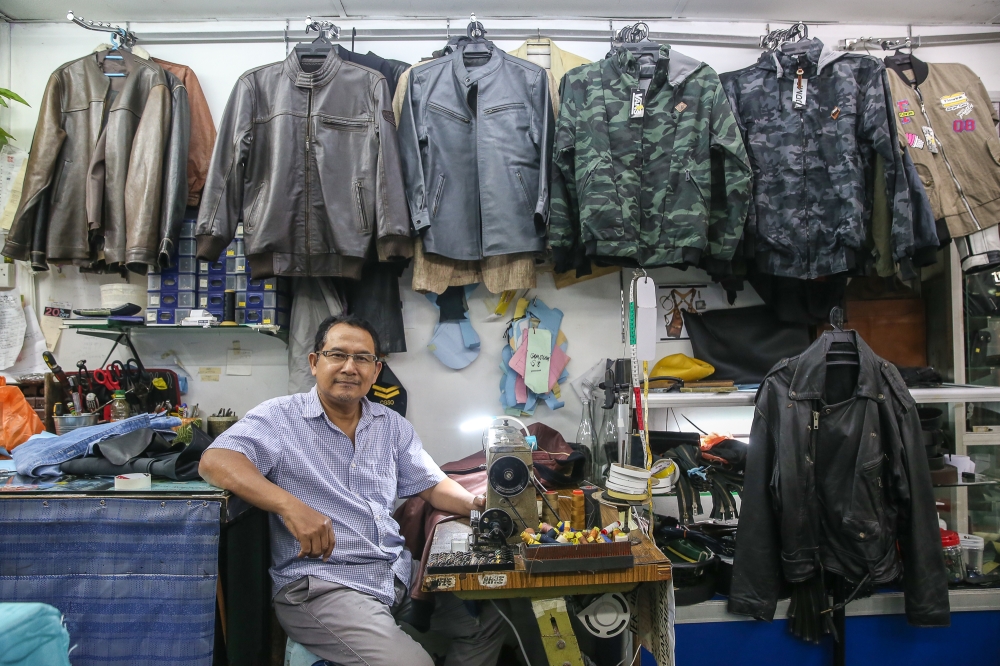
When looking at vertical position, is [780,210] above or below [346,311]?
above

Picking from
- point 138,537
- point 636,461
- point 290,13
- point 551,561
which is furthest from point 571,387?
point 290,13

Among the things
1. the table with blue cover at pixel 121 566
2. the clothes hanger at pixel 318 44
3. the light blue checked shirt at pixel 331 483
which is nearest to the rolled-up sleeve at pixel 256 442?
the light blue checked shirt at pixel 331 483

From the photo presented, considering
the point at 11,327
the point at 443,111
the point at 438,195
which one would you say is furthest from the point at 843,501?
the point at 11,327

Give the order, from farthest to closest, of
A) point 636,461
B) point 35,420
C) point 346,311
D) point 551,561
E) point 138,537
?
point 346,311 < point 35,420 < point 636,461 < point 138,537 < point 551,561

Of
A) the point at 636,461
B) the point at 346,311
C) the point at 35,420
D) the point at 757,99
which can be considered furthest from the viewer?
the point at 346,311

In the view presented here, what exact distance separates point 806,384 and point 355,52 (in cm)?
277

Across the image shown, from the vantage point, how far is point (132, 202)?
2.63m

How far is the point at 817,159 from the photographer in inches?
99.8

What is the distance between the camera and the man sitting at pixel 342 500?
67.9 inches

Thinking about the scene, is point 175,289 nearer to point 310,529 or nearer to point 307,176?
point 307,176

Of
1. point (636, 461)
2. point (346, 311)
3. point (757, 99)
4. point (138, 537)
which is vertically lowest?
point (138, 537)

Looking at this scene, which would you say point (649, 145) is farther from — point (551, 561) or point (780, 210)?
point (551, 561)

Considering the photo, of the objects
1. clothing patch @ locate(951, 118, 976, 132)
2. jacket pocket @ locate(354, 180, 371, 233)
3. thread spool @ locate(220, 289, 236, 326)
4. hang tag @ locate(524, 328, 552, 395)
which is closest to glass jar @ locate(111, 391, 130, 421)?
thread spool @ locate(220, 289, 236, 326)

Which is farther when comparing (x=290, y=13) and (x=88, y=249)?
(x=290, y=13)
